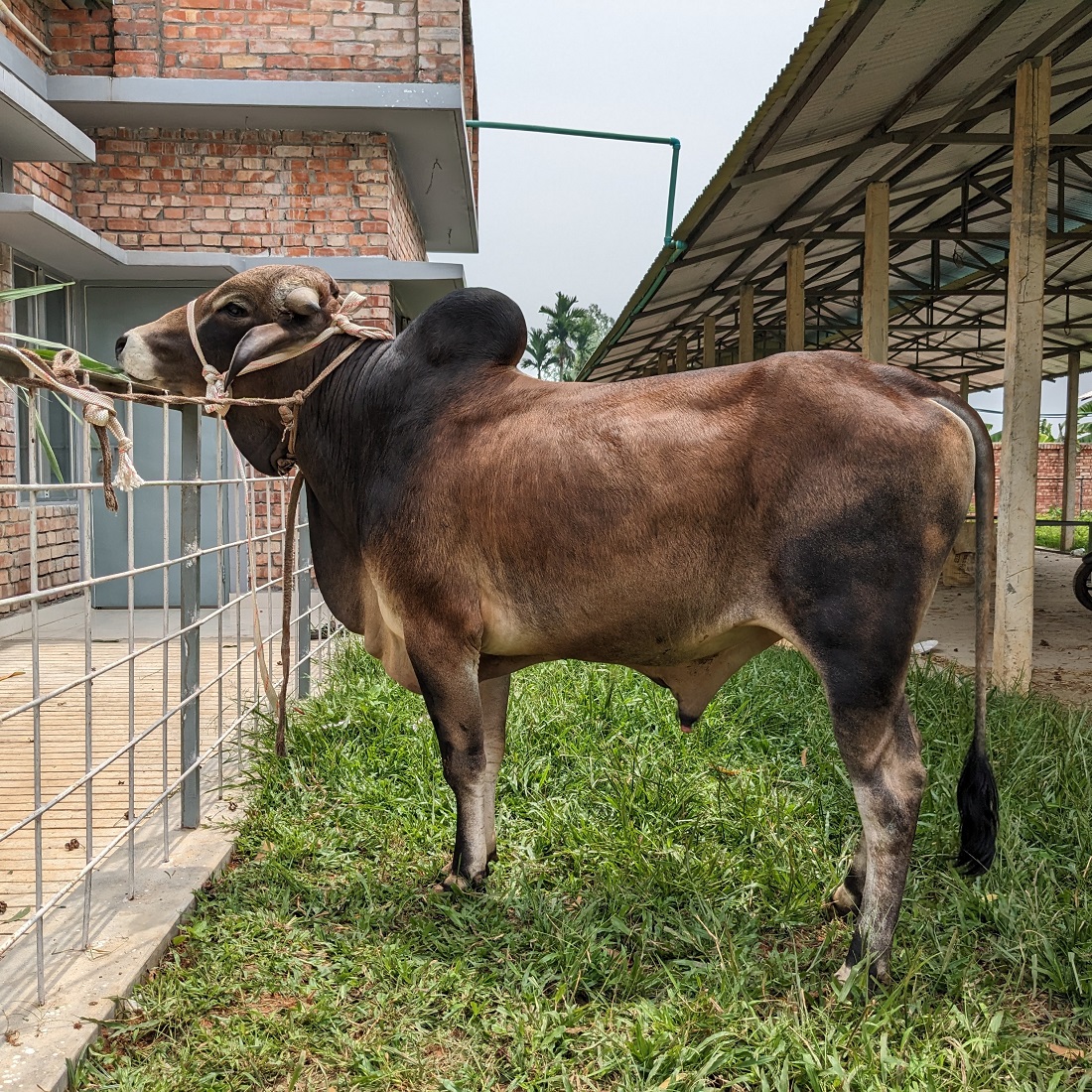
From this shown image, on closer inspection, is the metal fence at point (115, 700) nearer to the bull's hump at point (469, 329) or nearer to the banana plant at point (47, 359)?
the banana plant at point (47, 359)

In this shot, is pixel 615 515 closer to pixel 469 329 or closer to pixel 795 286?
pixel 469 329

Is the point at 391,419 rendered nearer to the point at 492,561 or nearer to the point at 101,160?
the point at 492,561

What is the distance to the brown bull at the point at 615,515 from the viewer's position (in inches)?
101

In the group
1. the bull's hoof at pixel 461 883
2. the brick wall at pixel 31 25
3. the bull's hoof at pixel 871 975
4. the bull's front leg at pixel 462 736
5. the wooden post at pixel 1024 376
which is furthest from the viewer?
the brick wall at pixel 31 25

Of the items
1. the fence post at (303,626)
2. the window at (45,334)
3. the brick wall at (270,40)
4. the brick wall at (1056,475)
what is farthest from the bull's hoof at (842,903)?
the brick wall at (1056,475)

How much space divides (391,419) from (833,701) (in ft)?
5.07

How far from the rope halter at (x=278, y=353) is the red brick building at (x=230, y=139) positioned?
18.6 feet

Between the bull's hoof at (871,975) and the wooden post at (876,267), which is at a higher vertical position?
the wooden post at (876,267)

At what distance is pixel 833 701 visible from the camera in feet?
8.52

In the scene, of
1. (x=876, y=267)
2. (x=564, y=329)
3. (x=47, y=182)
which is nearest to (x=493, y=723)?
(x=876, y=267)

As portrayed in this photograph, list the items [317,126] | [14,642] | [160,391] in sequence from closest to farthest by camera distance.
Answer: [160,391]
[14,642]
[317,126]

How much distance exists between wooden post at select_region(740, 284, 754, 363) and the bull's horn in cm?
864

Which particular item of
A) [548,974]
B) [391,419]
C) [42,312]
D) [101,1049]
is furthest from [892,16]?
[42,312]

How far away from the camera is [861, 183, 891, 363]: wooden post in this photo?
739 centimetres
